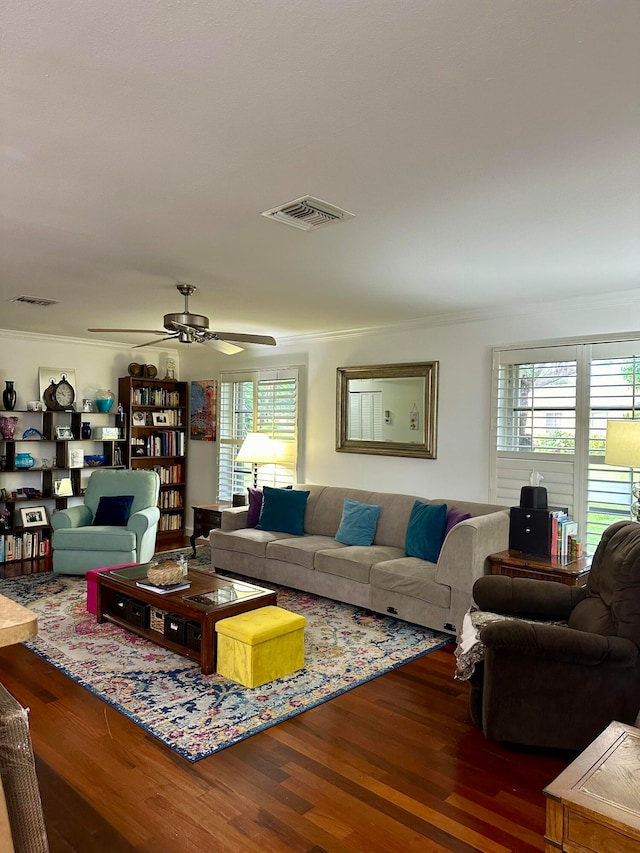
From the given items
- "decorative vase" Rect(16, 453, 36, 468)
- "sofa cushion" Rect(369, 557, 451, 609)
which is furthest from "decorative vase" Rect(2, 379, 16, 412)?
"sofa cushion" Rect(369, 557, 451, 609)

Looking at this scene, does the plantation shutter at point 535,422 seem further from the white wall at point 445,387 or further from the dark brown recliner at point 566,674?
the dark brown recliner at point 566,674

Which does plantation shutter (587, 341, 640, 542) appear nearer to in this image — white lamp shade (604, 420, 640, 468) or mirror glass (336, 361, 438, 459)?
white lamp shade (604, 420, 640, 468)

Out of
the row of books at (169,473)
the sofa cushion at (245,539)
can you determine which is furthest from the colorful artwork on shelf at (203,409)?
the sofa cushion at (245,539)

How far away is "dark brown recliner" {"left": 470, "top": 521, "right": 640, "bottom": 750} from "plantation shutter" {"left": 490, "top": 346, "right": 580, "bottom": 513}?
1909 millimetres

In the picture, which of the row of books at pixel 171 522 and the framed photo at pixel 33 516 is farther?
the row of books at pixel 171 522

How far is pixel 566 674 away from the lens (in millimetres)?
2688

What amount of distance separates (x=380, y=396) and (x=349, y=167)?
146 inches

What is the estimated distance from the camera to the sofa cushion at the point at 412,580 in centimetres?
416

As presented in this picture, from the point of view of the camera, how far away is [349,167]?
232cm

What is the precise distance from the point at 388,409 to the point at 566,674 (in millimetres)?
3454

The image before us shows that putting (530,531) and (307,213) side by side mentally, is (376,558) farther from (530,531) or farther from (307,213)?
(307,213)

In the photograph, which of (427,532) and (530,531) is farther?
(427,532)

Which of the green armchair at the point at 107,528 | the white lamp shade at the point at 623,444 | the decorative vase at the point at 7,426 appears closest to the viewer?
the white lamp shade at the point at 623,444

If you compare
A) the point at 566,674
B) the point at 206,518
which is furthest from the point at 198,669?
the point at 206,518
